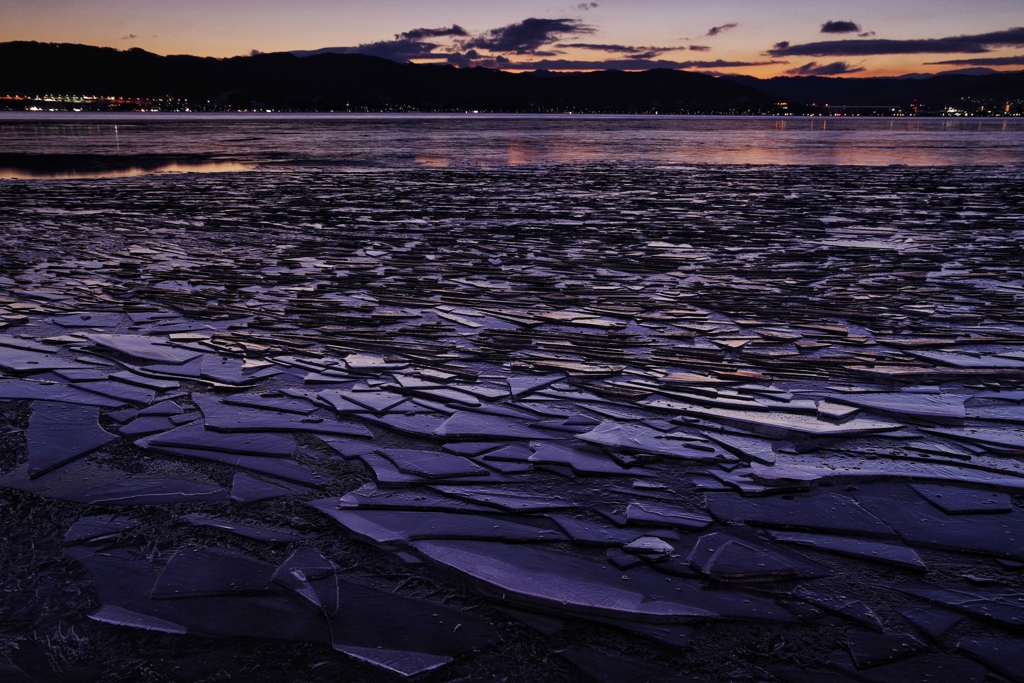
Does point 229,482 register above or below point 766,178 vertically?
below

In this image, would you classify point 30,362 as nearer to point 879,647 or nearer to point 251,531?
point 251,531

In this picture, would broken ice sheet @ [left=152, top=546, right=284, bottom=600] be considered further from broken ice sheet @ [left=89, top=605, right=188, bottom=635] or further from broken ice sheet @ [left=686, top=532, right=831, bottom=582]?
broken ice sheet @ [left=686, top=532, right=831, bottom=582]

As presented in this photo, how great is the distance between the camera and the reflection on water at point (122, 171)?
1478cm

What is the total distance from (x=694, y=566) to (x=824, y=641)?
15.9 inches

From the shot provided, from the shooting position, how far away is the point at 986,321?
446cm

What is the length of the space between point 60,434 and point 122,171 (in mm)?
15119

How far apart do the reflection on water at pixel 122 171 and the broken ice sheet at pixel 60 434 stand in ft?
44.1

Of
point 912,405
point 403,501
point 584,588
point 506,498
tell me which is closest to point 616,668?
point 584,588

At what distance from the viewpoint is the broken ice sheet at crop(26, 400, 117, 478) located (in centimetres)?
273

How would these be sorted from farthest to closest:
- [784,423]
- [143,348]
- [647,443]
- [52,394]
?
→ [143,348] < [52,394] < [784,423] < [647,443]

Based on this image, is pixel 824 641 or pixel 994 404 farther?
pixel 994 404

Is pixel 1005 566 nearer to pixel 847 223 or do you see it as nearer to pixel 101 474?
pixel 101 474

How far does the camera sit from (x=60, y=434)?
2963mm

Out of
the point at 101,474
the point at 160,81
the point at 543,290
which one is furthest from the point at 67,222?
the point at 160,81
